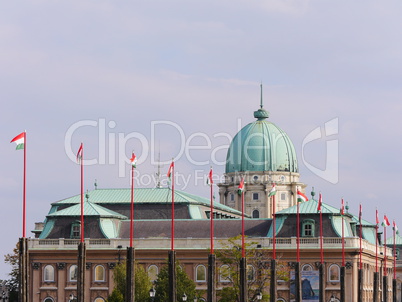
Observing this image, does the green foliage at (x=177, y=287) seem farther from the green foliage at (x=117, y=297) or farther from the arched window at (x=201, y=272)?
the arched window at (x=201, y=272)

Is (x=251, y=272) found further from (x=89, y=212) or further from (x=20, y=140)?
(x=20, y=140)

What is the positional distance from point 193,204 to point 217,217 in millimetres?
7619

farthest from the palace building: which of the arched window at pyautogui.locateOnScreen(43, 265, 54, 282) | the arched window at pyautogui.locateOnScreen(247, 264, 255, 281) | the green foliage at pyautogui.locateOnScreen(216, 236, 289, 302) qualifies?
the arched window at pyautogui.locateOnScreen(247, 264, 255, 281)

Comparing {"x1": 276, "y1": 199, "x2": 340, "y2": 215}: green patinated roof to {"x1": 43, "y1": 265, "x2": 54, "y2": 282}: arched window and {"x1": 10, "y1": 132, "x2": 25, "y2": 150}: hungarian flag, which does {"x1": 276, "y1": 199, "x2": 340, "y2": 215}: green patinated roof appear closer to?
{"x1": 43, "y1": 265, "x2": 54, "y2": 282}: arched window

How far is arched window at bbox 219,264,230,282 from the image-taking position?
159 meters

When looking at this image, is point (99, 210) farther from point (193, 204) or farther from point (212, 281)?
point (212, 281)

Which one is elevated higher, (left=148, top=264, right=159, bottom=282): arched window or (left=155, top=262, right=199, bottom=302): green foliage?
(left=148, top=264, right=159, bottom=282): arched window

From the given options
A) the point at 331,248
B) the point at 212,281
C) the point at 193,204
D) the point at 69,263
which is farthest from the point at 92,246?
the point at 212,281

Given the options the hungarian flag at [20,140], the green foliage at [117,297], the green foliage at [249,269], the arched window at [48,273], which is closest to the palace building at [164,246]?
the arched window at [48,273]

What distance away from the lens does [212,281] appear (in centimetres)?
11675

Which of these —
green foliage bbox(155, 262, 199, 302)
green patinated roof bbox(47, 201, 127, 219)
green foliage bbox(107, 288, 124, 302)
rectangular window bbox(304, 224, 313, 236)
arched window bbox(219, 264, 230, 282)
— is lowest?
green foliage bbox(107, 288, 124, 302)

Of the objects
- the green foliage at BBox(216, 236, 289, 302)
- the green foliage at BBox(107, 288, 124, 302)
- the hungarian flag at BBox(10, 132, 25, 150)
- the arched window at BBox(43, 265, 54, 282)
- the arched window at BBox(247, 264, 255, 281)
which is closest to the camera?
the hungarian flag at BBox(10, 132, 25, 150)

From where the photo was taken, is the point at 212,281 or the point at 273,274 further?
the point at 273,274

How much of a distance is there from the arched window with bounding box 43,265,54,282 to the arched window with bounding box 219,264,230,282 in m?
19.7
